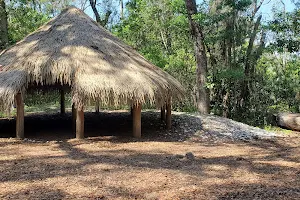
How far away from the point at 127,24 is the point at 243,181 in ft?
45.3

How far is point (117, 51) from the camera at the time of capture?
9008mm

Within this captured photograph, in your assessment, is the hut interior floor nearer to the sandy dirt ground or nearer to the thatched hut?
the sandy dirt ground

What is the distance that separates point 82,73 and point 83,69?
133 millimetres

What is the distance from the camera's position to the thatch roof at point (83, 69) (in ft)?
24.6

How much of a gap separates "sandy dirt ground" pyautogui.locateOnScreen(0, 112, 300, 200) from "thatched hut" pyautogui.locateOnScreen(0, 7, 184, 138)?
2.80 ft

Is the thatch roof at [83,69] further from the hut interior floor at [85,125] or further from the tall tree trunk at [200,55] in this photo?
the tall tree trunk at [200,55]

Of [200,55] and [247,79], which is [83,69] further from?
[247,79]

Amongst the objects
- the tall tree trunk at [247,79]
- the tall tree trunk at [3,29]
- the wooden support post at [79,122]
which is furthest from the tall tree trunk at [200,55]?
the tall tree trunk at [3,29]

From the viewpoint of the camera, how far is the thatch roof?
751 centimetres

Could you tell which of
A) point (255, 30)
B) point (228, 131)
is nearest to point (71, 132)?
point (228, 131)

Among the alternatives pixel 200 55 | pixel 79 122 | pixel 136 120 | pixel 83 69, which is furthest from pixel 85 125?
pixel 200 55

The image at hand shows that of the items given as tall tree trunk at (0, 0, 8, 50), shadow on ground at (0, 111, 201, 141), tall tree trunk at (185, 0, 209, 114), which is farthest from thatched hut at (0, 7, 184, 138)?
tall tree trunk at (0, 0, 8, 50)

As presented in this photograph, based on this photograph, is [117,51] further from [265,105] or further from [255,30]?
[265,105]

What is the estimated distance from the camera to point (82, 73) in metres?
7.73
